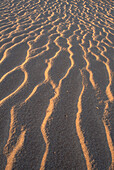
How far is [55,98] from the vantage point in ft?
7.33

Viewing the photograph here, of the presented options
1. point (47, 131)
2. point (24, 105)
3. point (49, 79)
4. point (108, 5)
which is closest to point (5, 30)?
point (49, 79)

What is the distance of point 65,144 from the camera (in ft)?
5.63

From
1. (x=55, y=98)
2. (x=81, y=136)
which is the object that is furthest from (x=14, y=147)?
(x=55, y=98)

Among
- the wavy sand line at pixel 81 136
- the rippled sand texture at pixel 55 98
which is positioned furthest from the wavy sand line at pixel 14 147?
the wavy sand line at pixel 81 136

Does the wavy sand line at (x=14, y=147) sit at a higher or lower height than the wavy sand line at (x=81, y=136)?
higher

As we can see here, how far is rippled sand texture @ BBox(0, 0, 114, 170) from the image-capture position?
1.62 meters

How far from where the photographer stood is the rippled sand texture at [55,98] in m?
1.62

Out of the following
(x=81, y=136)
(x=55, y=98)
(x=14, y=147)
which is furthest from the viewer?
(x=55, y=98)

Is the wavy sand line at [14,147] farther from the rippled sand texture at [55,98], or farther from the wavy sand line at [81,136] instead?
the wavy sand line at [81,136]

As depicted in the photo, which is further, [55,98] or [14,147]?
[55,98]

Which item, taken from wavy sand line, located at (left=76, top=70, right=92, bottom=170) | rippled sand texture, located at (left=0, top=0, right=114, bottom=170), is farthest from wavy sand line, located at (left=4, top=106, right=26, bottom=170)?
wavy sand line, located at (left=76, top=70, right=92, bottom=170)

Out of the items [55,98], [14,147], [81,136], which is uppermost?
[14,147]

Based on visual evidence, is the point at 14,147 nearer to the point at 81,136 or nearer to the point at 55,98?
the point at 81,136

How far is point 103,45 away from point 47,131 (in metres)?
2.92
